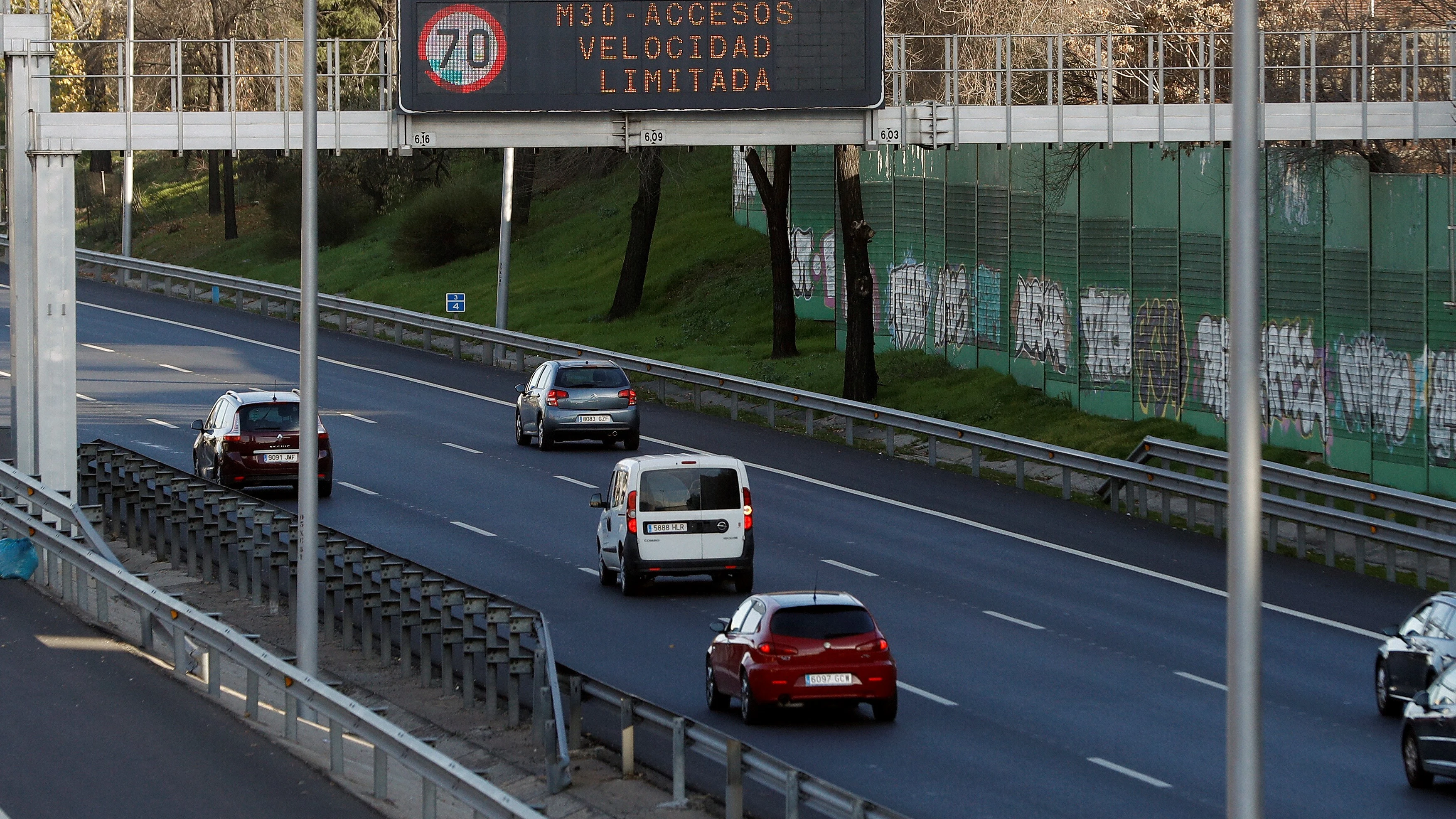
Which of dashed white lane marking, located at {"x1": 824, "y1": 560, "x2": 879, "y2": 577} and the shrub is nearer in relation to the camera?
dashed white lane marking, located at {"x1": 824, "y1": 560, "x2": 879, "y2": 577}

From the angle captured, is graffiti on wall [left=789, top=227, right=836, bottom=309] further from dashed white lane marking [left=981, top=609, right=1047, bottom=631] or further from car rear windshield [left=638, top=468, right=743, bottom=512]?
dashed white lane marking [left=981, top=609, right=1047, bottom=631]

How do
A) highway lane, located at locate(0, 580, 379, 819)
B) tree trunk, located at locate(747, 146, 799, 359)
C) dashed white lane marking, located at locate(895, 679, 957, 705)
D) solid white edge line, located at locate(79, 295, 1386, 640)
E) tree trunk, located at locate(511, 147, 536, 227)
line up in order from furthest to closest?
tree trunk, located at locate(511, 147, 536, 227) < tree trunk, located at locate(747, 146, 799, 359) < solid white edge line, located at locate(79, 295, 1386, 640) < dashed white lane marking, located at locate(895, 679, 957, 705) < highway lane, located at locate(0, 580, 379, 819)

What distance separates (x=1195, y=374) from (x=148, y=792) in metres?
24.4

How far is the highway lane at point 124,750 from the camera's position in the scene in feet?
45.8

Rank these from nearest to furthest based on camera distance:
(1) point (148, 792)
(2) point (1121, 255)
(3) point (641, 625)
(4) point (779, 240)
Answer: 1. (1) point (148, 792)
2. (3) point (641, 625)
3. (2) point (1121, 255)
4. (4) point (779, 240)

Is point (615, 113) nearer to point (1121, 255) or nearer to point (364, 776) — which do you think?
point (1121, 255)

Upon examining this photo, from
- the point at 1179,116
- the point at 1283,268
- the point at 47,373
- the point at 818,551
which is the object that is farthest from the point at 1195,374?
the point at 47,373

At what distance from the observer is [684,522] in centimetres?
2361

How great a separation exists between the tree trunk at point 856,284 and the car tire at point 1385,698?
20.9 meters

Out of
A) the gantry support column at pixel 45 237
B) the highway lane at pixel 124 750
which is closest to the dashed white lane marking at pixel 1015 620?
the highway lane at pixel 124 750

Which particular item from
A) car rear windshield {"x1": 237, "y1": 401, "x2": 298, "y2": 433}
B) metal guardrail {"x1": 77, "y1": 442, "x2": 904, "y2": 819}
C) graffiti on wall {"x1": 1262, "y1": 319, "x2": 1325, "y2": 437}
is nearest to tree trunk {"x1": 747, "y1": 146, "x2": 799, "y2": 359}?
graffiti on wall {"x1": 1262, "y1": 319, "x2": 1325, "y2": 437}

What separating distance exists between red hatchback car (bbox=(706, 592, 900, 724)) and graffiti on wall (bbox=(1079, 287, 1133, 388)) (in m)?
20.4

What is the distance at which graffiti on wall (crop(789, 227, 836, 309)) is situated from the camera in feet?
171

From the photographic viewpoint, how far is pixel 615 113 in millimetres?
28641
